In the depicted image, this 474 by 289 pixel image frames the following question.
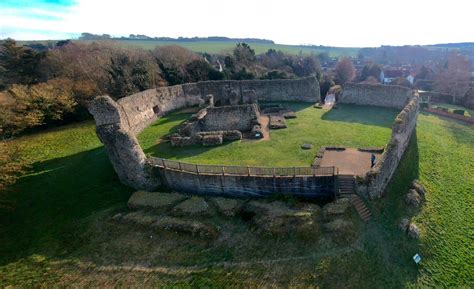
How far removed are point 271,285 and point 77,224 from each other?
1074 centimetres

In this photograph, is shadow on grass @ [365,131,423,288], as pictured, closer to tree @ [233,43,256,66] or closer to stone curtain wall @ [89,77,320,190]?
stone curtain wall @ [89,77,320,190]

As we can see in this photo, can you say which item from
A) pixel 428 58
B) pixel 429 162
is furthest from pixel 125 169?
pixel 428 58

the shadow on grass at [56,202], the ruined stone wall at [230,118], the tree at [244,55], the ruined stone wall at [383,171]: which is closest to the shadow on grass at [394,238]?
the ruined stone wall at [383,171]

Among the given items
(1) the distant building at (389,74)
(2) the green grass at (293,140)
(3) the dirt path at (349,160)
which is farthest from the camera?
(1) the distant building at (389,74)

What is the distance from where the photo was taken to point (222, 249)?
1282cm

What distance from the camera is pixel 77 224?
1474 cm

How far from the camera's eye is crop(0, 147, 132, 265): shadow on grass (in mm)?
13703

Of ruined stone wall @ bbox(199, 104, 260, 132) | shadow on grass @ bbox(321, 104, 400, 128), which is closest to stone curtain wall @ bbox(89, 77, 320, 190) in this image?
shadow on grass @ bbox(321, 104, 400, 128)

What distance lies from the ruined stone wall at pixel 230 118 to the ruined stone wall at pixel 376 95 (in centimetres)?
1437

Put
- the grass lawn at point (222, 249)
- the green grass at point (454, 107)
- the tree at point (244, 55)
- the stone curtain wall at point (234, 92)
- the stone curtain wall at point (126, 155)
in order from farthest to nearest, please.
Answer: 1. the tree at point (244, 55)
2. the green grass at point (454, 107)
3. the stone curtain wall at point (234, 92)
4. the stone curtain wall at point (126, 155)
5. the grass lawn at point (222, 249)

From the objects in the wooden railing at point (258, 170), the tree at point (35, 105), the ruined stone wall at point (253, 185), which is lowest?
the ruined stone wall at point (253, 185)

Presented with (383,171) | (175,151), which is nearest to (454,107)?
(383,171)

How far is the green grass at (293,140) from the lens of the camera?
1903 cm

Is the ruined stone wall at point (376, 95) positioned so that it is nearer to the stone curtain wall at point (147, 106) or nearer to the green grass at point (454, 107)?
the stone curtain wall at point (147, 106)
